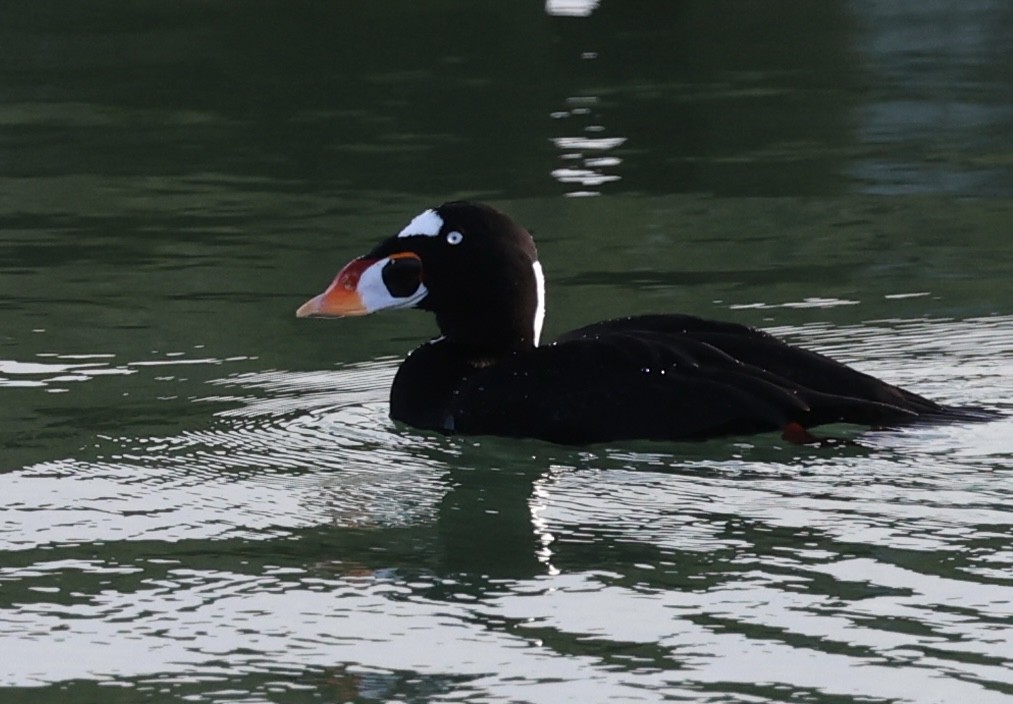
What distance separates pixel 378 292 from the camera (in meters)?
7.48

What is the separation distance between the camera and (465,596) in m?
5.47

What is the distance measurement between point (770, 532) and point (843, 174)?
6.46m

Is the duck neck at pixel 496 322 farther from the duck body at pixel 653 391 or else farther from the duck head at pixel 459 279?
the duck body at pixel 653 391

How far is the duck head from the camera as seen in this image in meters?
7.41

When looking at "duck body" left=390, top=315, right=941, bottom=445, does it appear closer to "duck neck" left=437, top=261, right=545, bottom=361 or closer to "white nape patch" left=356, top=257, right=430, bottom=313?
"duck neck" left=437, top=261, right=545, bottom=361

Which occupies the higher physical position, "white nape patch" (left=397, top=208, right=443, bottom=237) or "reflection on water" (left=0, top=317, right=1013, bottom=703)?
"white nape patch" (left=397, top=208, right=443, bottom=237)

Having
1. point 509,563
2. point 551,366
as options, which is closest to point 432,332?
point 551,366

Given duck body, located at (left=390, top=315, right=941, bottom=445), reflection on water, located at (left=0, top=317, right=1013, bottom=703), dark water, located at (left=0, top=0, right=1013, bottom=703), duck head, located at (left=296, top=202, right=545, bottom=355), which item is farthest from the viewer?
duck head, located at (left=296, top=202, right=545, bottom=355)

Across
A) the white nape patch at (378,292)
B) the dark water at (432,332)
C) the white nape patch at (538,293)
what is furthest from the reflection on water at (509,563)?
the white nape patch at (538,293)

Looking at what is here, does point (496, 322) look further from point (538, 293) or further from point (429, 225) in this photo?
point (429, 225)

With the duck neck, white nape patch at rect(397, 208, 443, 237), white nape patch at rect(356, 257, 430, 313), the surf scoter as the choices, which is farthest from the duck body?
white nape patch at rect(397, 208, 443, 237)

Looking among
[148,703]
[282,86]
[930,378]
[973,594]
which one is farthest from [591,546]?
[282,86]

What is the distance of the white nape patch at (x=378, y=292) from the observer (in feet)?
24.5

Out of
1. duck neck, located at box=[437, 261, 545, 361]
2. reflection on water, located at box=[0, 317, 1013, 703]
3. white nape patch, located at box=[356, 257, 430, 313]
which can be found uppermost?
white nape patch, located at box=[356, 257, 430, 313]
